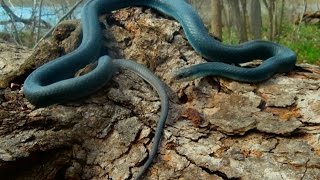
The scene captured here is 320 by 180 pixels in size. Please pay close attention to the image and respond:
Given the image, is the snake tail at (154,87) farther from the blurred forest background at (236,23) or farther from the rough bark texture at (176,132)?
the blurred forest background at (236,23)

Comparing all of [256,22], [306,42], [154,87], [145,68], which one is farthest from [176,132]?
[306,42]

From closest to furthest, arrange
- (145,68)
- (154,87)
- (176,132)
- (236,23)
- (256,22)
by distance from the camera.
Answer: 1. (176,132)
2. (154,87)
3. (145,68)
4. (236,23)
5. (256,22)

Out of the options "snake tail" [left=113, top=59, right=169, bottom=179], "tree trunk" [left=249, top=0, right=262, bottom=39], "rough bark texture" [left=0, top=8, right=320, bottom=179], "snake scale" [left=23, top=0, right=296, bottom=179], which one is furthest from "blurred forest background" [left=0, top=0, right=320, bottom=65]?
"rough bark texture" [left=0, top=8, right=320, bottom=179]

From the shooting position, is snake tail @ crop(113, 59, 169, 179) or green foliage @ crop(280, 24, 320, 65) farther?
green foliage @ crop(280, 24, 320, 65)

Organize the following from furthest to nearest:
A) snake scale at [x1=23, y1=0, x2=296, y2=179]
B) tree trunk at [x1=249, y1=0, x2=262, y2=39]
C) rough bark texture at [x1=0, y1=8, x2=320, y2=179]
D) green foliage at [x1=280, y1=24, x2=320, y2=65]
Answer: tree trunk at [x1=249, y1=0, x2=262, y2=39], green foliage at [x1=280, y1=24, x2=320, y2=65], snake scale at [x1=23, y1=0, x2=296, y2=179], rough bark texture at [x1=0, y1=8, x2=320, y2=179]

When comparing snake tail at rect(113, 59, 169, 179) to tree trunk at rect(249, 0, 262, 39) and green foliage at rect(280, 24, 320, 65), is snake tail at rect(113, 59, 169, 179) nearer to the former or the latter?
green foliage at rect(280, 24, 320, 65)

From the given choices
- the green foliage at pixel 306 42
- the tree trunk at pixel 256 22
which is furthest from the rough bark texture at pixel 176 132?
the tree trunk at pixel 256 22

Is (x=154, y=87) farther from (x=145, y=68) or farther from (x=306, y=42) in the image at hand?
(x=306, y=42)
